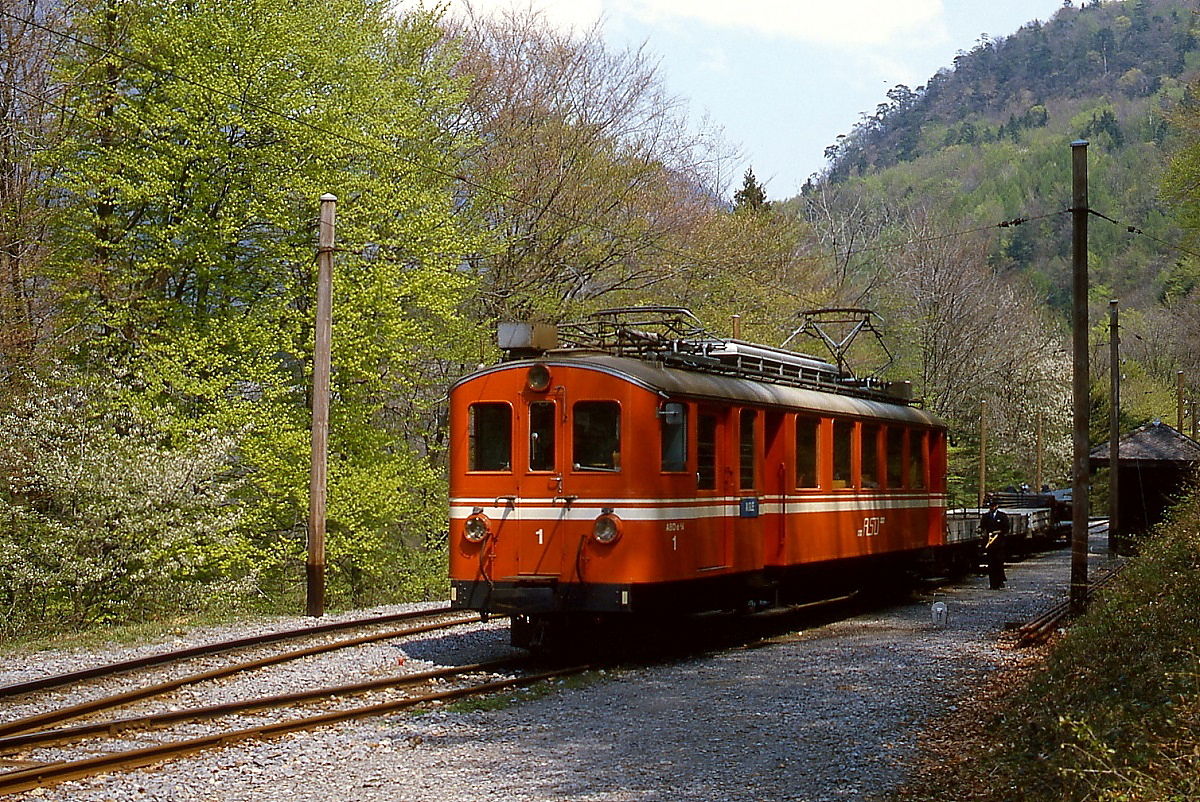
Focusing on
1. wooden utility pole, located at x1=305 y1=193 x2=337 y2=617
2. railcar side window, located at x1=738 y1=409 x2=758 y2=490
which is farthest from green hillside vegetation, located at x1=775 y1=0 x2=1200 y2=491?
wooden utility pole, located at x1=305 y1=193 x2=337 y2=617

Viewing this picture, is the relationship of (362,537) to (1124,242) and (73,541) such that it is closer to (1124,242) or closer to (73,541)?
(73,541)

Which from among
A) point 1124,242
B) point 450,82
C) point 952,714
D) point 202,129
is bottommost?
point 952,714

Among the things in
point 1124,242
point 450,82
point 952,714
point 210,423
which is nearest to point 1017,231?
point 1124,242

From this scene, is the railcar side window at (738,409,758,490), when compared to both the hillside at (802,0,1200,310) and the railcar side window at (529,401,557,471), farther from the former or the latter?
the hillside at (802,0,1200,310)

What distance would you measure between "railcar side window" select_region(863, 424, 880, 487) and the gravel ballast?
13.4 feet

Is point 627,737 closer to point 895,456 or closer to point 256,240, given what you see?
point 895,456

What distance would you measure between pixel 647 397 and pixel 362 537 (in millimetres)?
13062

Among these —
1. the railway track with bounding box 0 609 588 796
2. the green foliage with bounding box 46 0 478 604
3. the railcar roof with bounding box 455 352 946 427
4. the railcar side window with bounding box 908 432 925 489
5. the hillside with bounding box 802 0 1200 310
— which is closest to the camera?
the railway track with bounding box 0 609 588 796

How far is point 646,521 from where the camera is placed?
1237 cm

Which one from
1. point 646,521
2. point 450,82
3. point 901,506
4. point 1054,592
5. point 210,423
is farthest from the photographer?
point 450,82

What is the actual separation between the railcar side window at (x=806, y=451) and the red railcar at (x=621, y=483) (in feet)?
0.19

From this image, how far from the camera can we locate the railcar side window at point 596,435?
12523 mm

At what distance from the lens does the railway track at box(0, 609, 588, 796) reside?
811 cm

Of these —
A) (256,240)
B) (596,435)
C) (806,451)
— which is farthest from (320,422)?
(256,240)
